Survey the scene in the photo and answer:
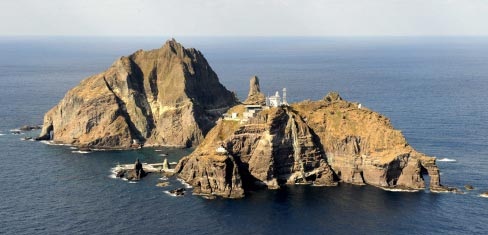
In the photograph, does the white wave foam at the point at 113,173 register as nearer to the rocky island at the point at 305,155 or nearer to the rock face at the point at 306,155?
the rocky island at the point at 305,155

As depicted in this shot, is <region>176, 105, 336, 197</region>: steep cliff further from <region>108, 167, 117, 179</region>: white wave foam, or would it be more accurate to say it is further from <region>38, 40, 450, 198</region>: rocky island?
<region>108, 167, 117, 179</region>: white wave foam

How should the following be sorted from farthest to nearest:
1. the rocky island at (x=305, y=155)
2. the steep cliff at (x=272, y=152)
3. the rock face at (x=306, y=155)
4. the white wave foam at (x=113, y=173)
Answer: the white wave foam at (x=113, y=173) < the steep cliff at (x=272, y=152) < the rock face at (x=306, y=155) < the rocky island at (x=305, y=155)

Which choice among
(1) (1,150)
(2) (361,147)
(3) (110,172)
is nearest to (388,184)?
(2) (361,147)

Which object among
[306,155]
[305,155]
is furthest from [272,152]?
[306,155]

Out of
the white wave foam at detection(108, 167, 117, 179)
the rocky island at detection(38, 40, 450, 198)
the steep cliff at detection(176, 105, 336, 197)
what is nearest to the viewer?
the rocky island at detection(38, 40, 450, 198)

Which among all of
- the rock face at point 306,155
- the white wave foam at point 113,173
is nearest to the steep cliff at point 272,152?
the rock face at point 306,155

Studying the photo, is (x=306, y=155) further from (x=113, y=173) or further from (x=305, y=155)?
(x=113, y=173)

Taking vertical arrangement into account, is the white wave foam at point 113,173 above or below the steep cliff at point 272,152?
below

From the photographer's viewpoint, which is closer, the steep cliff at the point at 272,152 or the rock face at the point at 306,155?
the rock face at the point at 306,155

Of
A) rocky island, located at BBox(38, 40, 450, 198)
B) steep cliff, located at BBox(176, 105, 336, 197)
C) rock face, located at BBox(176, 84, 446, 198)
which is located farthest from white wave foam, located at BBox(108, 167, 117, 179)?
steep cliff, located at BBox(176, 105, 336, 197)

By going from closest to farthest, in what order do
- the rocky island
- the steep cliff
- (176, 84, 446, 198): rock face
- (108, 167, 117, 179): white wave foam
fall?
the rocky island
(176, 84, 446, 198): rock face
the steep cliff
(108, 167, 117, 179): white wave foam

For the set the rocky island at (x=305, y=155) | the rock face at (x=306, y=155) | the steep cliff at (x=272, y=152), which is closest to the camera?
the rocky island at (x=305, y=155)
